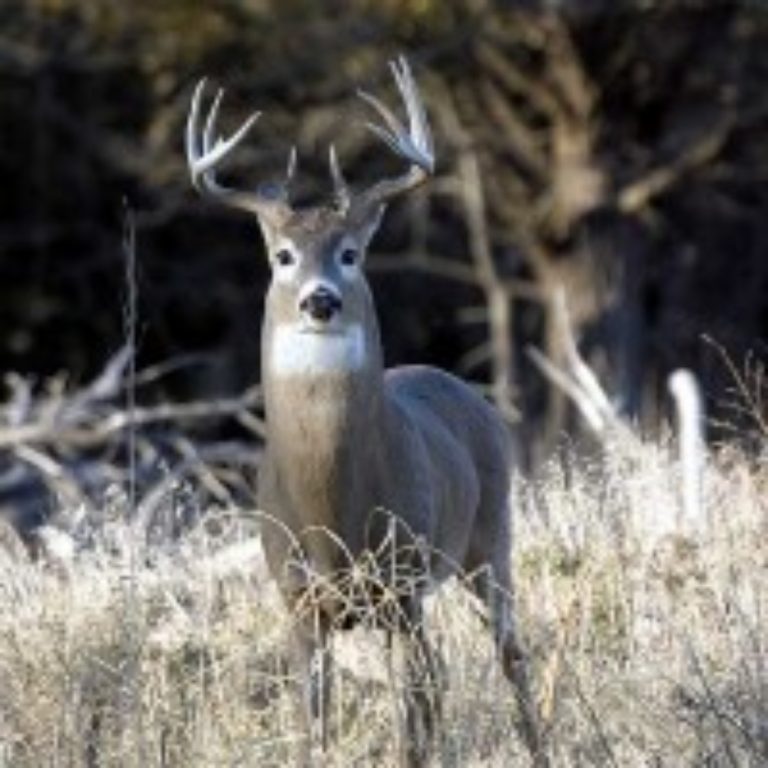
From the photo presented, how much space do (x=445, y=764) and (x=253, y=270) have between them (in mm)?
18142

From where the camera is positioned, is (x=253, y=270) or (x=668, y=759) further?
(x=253, y=270)

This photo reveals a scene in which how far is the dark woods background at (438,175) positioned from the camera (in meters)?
22.7

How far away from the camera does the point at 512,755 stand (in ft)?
26.5

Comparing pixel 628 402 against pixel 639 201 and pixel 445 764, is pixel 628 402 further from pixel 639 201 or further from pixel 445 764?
pixel 445 764

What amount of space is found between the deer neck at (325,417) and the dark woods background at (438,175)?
37.3ft

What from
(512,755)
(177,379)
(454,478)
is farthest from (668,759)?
(177,379)

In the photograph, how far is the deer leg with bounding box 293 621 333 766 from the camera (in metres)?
8.55

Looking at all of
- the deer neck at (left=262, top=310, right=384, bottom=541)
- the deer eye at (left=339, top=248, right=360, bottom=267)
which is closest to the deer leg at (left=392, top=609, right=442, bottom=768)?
the deer neck at (left=262, top=310, right=384, bottom=541)

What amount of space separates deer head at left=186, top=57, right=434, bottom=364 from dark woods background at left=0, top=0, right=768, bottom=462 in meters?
10.8

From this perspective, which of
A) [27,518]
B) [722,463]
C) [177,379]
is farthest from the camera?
[177,379]

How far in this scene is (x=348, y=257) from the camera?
9.16m

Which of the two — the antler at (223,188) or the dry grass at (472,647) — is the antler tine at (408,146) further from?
the dry grass at (472,647)

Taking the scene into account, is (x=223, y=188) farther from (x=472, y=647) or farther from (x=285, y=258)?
(x=472, y=647)

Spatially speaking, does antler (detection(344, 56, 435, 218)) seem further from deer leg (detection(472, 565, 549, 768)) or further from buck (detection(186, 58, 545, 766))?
deer leg (detection(472, 565, 549, 768))
